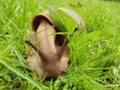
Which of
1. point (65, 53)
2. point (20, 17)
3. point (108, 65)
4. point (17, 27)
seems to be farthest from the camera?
point (20, 17)

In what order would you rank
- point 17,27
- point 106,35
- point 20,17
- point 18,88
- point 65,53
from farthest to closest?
point 106,35
point 20,17
point 17,27
point 65,53
point 18,88

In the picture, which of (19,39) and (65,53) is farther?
(19,39)

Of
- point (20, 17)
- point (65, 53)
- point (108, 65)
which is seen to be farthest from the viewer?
point (20, 17)

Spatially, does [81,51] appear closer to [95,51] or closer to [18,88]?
[95,51]

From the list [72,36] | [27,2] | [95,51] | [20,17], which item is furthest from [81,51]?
[27,2]

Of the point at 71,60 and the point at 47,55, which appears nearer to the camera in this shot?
the point at 47,55

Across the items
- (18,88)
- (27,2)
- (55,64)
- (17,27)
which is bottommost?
(18,88)

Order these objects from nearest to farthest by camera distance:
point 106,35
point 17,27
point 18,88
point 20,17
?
point 18,88
point 17,27
point 20,17
point 106,35

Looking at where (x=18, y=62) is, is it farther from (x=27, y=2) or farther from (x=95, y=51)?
(x=27, y=2)

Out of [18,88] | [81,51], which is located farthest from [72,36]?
[18,88]

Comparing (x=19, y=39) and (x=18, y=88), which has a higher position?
(x=19, y=39)
